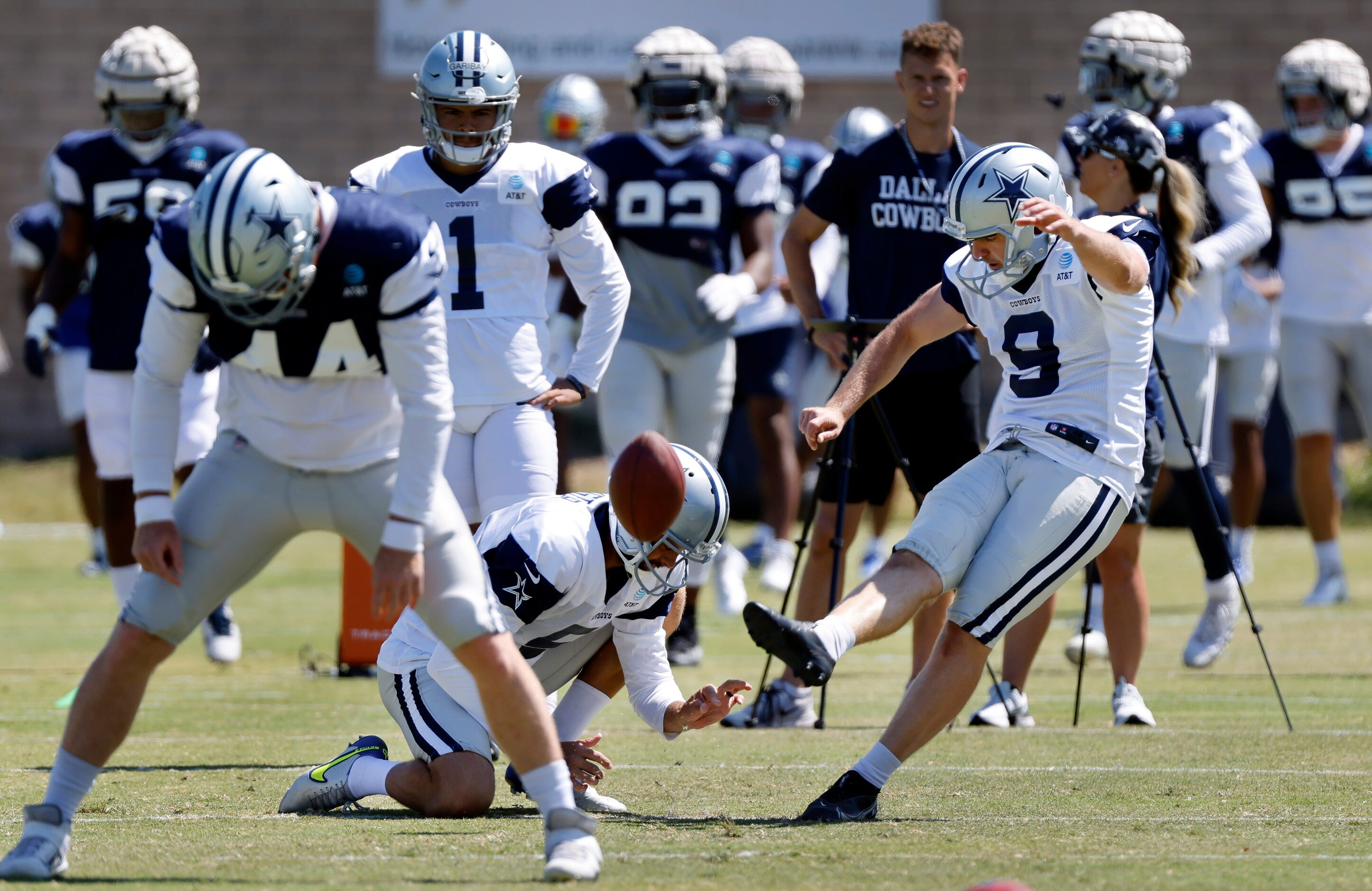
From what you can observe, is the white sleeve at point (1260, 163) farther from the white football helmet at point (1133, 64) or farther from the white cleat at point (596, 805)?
the white cleat at point (596, 805)

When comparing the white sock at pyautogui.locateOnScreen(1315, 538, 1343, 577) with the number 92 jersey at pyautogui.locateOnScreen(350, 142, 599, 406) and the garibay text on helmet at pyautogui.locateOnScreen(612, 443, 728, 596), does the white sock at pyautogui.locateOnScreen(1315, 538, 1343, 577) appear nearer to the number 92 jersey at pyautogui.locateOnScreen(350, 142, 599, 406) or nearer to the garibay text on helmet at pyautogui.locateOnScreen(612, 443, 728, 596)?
the number 92 jersey at pyautogui.locateOnScreen(350, 142, 599, 406)

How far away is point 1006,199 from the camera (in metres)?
4.54

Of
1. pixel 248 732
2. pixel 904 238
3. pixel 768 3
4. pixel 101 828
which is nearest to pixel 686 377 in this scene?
pixel 904 238

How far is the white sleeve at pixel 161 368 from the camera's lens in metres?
3.70

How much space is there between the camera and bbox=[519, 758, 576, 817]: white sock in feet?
12.1

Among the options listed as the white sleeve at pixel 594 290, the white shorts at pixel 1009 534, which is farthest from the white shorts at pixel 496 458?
the white shorts at pixel 1009 534

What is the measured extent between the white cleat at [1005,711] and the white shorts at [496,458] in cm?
167

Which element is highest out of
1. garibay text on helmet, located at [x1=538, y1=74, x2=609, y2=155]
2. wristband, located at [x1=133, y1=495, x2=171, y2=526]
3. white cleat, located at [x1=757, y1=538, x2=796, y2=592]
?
garibay text on helmet, located at [x1=538, y1=74, x2=609, y2=155]

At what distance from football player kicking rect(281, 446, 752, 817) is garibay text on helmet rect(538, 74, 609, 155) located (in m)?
7.79

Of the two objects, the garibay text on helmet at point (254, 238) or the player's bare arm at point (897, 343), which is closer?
the garibay text on helmet at point (254, 238)

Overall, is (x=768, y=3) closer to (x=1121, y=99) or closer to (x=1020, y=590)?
(x=1121, y=99)

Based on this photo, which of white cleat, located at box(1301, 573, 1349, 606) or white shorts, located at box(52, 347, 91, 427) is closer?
white cleat, located at box(1301, 573, 1349, 606)

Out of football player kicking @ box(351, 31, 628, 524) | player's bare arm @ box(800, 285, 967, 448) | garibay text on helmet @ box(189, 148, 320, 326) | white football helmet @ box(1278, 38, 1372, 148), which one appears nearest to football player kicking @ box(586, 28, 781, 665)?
football player kicking @ box(351, 31, 628, 524)

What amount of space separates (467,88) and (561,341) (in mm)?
4384
